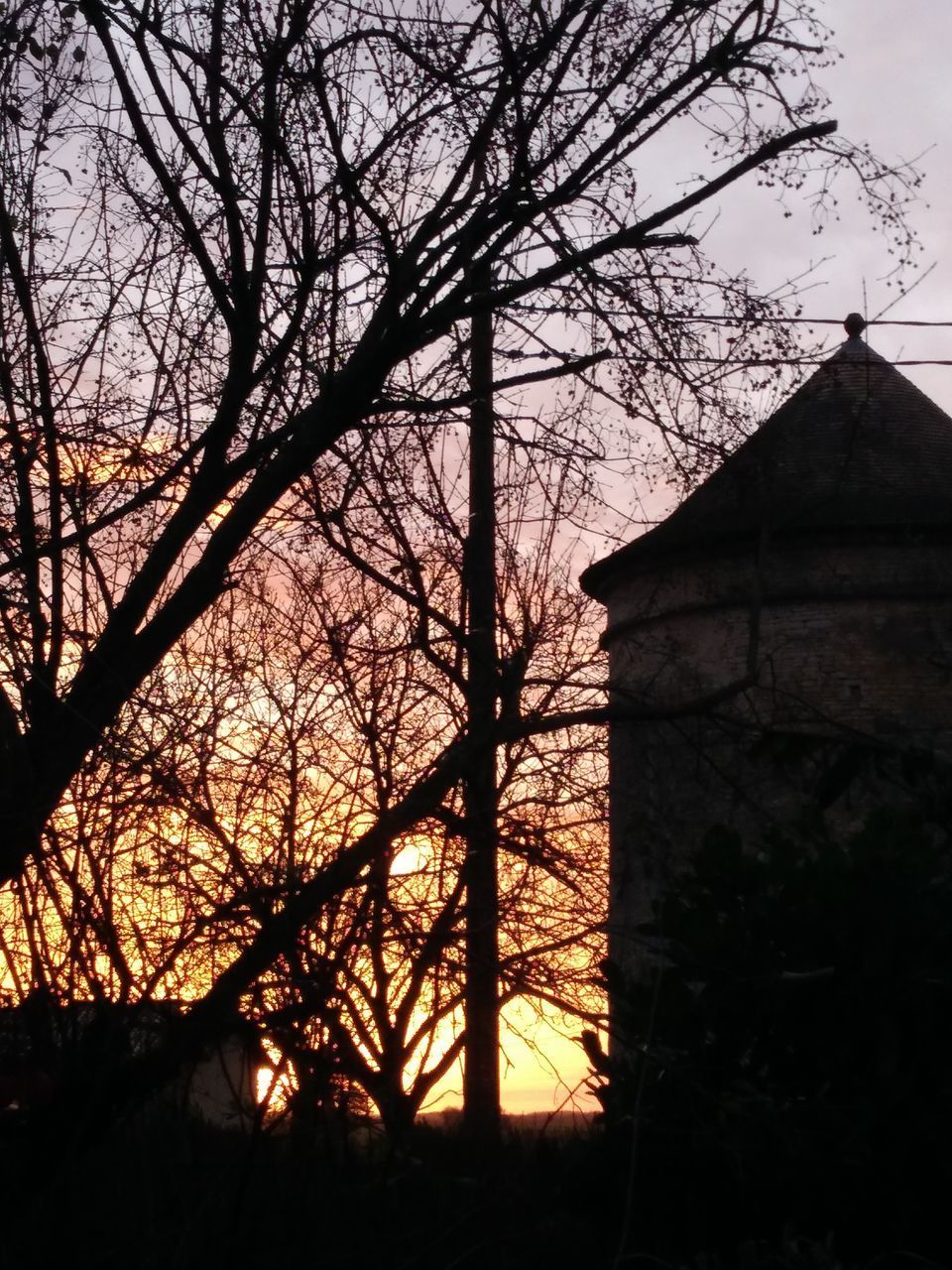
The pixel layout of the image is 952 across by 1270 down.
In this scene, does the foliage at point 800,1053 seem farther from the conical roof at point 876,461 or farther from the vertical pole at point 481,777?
the conical roof at point 876,461

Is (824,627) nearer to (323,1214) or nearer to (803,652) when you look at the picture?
(803,652)

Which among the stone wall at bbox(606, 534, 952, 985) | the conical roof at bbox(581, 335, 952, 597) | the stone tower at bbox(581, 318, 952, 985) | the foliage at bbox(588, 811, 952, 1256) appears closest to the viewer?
the foliage at bbox(588, 811, 952, 1256)

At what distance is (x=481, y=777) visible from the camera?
21.0 ft

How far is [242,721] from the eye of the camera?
20.6 ft

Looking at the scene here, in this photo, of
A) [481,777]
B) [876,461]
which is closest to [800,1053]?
[481,777]

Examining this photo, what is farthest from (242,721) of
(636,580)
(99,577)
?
(636,580)

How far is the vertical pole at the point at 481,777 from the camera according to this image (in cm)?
579

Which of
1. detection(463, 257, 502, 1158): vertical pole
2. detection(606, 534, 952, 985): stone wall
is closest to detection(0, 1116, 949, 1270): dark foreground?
detection(463, 257, 502, 1158): vertical pole

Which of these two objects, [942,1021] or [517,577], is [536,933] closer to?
[942,1021]

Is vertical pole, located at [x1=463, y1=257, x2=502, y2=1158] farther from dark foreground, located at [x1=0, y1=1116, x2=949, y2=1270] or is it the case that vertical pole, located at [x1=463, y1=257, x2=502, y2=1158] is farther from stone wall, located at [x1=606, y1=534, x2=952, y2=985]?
stone wall, located at [x1=606, y1=534, x2=952, y2=985]

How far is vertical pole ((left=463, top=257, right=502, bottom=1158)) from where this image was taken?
5785 mm

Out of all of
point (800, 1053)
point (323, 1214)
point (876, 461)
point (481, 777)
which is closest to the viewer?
point (800, 1053)

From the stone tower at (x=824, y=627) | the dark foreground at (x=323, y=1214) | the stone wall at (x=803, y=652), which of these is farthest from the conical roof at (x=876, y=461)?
the dark foreground at (x=323, y=1214)

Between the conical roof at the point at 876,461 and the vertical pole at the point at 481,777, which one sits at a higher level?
the conical roof at the point at 876,461
